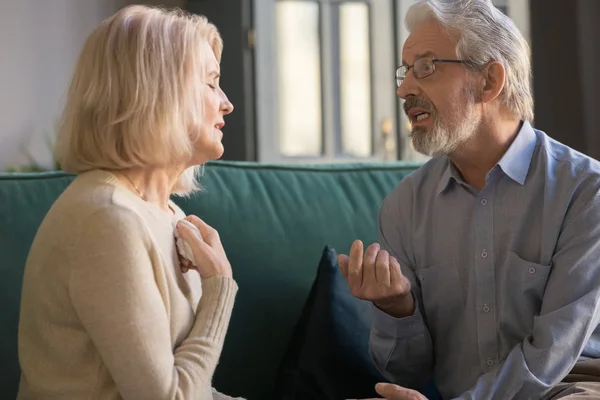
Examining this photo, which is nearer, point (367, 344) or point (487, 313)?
point (487, 313)

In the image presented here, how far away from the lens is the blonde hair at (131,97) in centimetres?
133

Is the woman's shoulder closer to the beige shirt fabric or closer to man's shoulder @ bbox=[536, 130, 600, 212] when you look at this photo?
the beige shirt fabric

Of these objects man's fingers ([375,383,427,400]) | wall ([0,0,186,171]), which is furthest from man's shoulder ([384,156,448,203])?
wall ([0,0,186,171])

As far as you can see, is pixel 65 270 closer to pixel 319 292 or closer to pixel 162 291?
pixel 162 291

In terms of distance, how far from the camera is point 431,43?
5.68 feet

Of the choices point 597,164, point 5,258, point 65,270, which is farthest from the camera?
point 5,258

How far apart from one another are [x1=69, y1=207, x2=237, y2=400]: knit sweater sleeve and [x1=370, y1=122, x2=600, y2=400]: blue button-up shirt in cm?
58

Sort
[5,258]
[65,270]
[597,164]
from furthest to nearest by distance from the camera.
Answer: [5,258], [597,164], [65,270]

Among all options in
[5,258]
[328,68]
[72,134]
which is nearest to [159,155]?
[72,134]

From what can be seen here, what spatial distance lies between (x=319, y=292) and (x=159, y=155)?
0.63 meters

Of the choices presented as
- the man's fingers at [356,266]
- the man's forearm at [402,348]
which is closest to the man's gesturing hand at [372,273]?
the man's fingers at [356,266]

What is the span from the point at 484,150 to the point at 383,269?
38 cm

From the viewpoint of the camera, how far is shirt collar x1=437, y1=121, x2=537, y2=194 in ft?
5.42

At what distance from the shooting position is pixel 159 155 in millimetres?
1348
